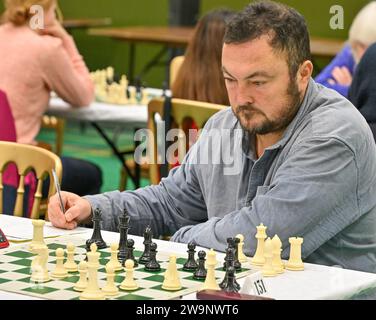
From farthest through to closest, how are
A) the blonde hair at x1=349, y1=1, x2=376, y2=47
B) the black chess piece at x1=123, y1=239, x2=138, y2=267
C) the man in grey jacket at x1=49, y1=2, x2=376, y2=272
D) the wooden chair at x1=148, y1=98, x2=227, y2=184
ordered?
the blonde hair at x1=349, y1=1, x2=376, y2=47 < the wooden chair at x1=148, y1=98, x2=227, y2=184 < the man in grey jacket at x1=49, y1=2, x2=376, y2=272 < the black chess piece at x1=123, y1=239, x2=138, y2=267

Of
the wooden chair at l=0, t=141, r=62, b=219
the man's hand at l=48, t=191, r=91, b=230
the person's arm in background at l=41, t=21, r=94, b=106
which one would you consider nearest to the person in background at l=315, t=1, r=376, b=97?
the person's arm in background at l=41, t=21, r=94, b=106

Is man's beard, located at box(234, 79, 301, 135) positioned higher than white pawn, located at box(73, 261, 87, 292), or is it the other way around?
man's beard, located at box(234, 79, 301, 135)

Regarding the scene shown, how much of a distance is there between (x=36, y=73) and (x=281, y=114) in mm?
2712

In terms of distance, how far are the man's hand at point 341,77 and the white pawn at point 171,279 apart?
152 inches

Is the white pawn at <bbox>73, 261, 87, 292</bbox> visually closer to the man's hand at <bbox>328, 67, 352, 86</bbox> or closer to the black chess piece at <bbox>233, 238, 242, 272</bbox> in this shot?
the black chess piece at <bbox>233, 238, 242, 272</bbox>

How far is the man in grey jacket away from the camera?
2.82 m

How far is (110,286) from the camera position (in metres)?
2.31

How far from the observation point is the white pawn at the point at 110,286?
7.52 feet

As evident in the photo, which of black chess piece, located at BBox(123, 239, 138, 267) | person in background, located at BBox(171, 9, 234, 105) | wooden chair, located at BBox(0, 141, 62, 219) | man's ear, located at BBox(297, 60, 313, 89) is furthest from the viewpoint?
person in background, located at BBox(171, 9, 234, 105)

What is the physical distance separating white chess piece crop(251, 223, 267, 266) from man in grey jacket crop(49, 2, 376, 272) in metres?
0.14

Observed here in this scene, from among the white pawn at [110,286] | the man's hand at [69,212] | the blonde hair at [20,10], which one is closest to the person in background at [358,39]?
the blonde hair at [20,10]

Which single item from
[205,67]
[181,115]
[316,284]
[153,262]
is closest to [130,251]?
[153,262]

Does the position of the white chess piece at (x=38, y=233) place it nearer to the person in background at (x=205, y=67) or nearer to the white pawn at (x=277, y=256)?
the white pawn at (x=277, y=256)
